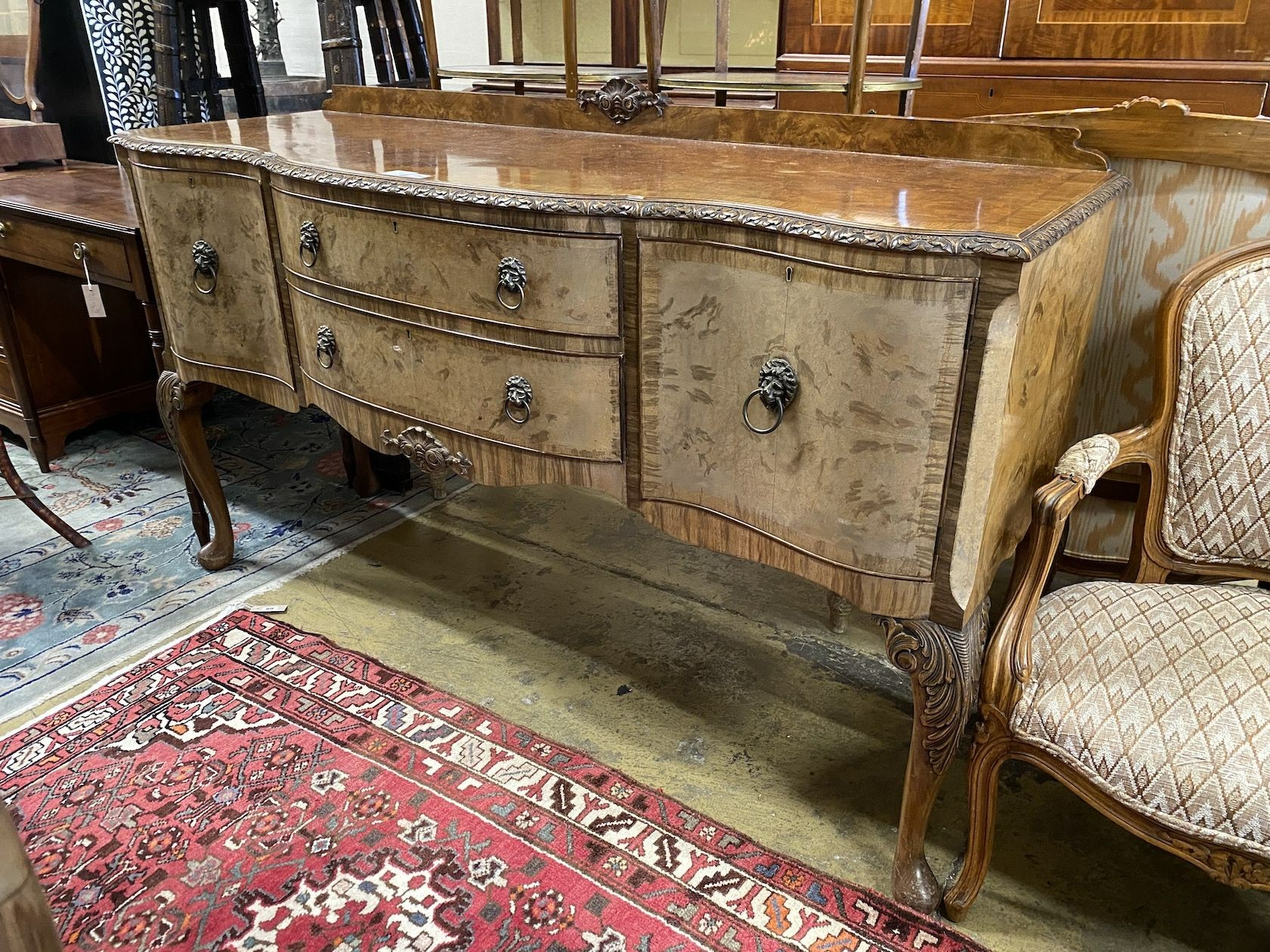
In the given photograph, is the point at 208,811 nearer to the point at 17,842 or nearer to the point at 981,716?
the point at 17,842

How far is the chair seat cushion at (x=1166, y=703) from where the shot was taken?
3.79 ft

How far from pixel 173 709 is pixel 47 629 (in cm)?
51

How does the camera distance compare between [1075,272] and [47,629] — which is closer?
[1075,272]

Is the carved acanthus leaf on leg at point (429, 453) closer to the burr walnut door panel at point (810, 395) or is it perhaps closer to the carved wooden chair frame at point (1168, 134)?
the burr walnut door panel at point (810, 395)

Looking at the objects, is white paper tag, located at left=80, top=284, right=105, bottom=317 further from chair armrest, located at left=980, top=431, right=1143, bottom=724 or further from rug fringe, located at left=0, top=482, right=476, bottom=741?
chair armrest, located at left=980, top=431, right=1143, bottom=724

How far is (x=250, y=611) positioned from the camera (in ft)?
7.49

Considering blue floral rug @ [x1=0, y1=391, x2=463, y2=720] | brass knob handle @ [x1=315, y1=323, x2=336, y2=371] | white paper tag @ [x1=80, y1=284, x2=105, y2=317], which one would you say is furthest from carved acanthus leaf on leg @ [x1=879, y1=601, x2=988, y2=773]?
white paper tag @ [x1=80, y1=284, x2=105, y2=317]

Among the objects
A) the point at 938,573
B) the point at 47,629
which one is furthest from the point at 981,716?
the point at 47,629

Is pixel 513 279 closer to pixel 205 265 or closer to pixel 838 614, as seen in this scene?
pixel 205 265

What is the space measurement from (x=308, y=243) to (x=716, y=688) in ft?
3.94

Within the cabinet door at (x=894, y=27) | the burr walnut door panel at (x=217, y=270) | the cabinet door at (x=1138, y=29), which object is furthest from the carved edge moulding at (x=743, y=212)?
the cabinet door at (x=894, y=27)

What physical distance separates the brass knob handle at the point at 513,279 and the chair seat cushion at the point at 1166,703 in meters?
0.91

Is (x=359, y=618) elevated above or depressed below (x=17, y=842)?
below

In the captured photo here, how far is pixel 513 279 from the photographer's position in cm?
147
